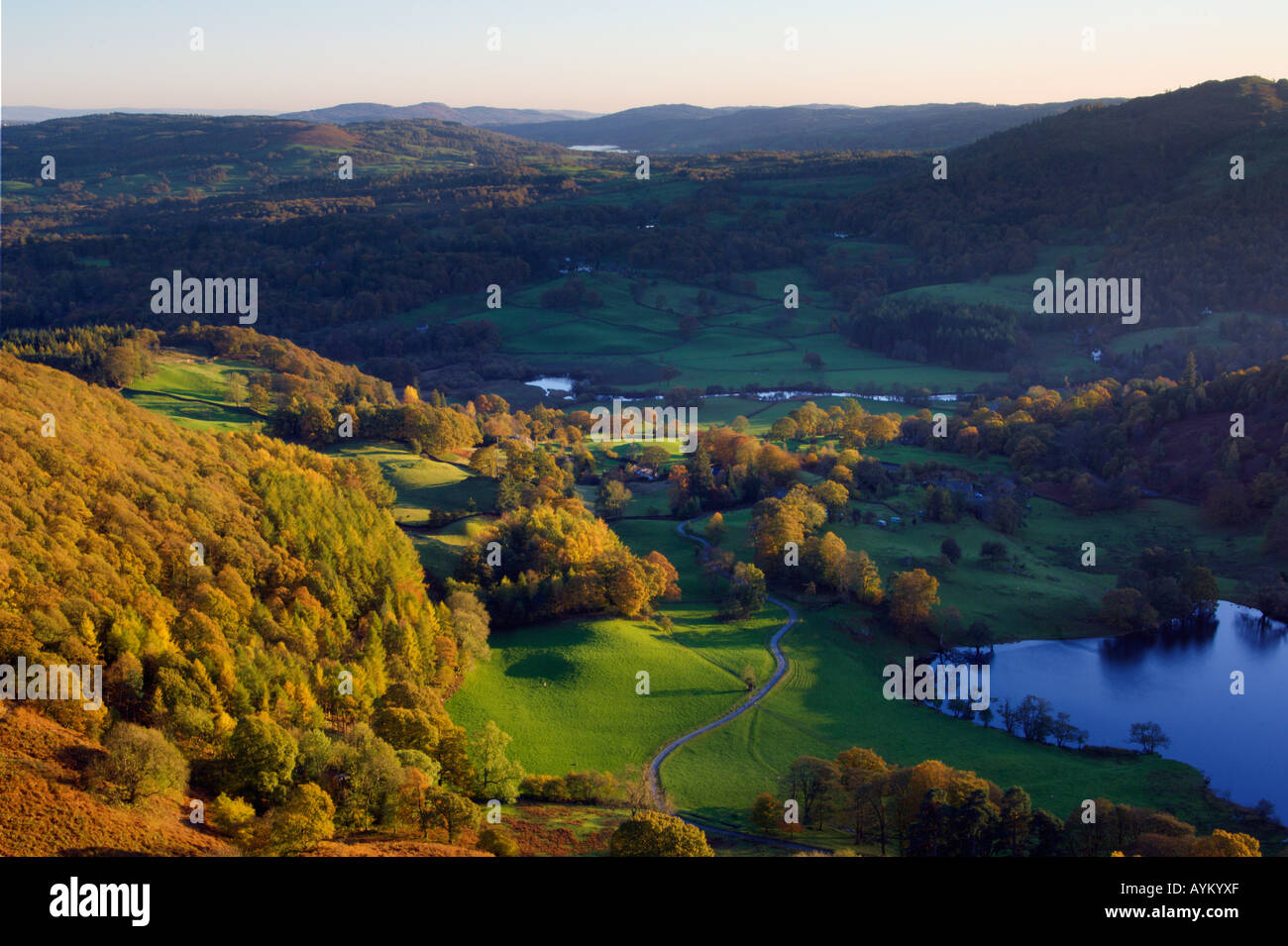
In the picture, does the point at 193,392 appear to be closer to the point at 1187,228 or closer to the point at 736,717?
the point at 736,717

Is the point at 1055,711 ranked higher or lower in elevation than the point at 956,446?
lower

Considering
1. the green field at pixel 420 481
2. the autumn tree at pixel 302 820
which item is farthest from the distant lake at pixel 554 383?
the autumn tree at pixel 302 820

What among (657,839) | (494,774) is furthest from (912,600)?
(657,839)

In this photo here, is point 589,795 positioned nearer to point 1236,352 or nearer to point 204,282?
point 1236,352

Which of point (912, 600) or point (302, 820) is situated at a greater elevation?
point (302, 820)

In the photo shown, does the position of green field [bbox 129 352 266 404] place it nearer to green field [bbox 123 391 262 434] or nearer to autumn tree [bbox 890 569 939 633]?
green field [bbox 123 391 262 434]

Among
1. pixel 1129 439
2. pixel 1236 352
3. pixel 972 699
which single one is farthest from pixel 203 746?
pixel 1236 352
